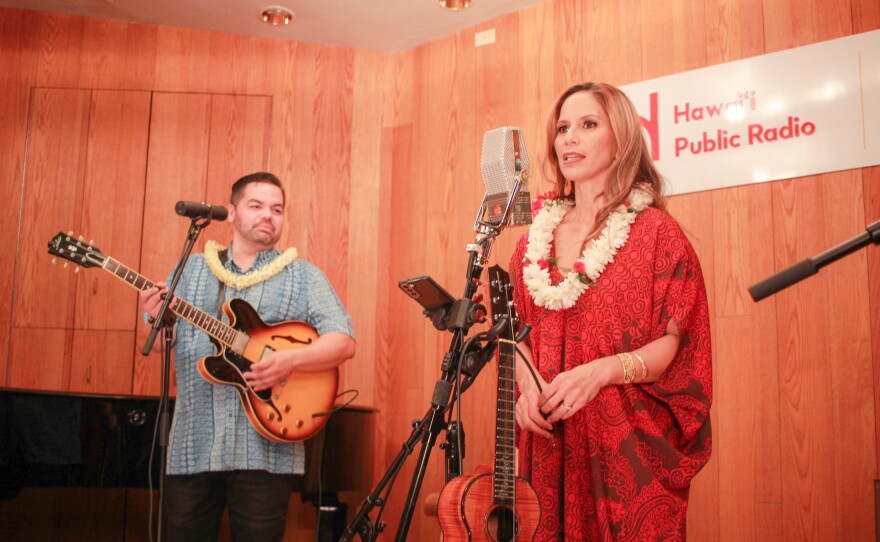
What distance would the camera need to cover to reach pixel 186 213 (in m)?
2.86

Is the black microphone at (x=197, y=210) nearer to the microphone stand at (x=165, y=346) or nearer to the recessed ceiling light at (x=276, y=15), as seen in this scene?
the microphone stand at (x=165, y=346)

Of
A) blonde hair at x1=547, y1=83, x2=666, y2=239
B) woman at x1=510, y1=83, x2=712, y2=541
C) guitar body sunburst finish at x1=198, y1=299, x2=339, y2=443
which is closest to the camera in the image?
woman at x1=510, y1=83, x2=712, y2=541

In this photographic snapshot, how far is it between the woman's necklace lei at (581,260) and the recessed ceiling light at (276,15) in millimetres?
3210

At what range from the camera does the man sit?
2.91m

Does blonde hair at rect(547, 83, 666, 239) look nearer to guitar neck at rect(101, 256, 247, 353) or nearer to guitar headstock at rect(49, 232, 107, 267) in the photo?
guitar neck at rect(101, 256, 247, 353)

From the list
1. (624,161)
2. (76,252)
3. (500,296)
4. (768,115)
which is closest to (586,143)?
(624,161)

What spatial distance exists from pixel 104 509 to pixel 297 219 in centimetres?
228

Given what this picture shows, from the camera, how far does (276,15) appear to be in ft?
16.3

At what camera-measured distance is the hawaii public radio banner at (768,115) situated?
3.48 meters

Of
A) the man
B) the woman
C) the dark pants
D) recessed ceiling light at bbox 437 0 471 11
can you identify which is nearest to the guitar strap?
the man

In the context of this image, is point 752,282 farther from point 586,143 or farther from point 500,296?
point 500,296

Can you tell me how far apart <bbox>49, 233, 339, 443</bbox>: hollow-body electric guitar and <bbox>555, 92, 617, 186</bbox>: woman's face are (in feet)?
4.46

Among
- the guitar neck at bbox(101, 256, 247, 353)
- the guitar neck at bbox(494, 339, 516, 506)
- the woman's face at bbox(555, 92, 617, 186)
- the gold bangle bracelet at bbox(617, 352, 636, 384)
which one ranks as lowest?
the guitar neck at bbox(494, 339, 516, 506)

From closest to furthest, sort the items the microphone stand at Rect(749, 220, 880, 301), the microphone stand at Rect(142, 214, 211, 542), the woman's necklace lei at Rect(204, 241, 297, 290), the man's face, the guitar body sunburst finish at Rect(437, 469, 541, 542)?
the microphone stand at Rect(749, 220, 880, 301) → the guitar body sunburst finish at Rect(437, 469, 541, 542) → the microphone stand at Rect(142, 214, 211, 542) → the woman's necklace lei at Rect(204, 241, 297, 290) → the man's face
